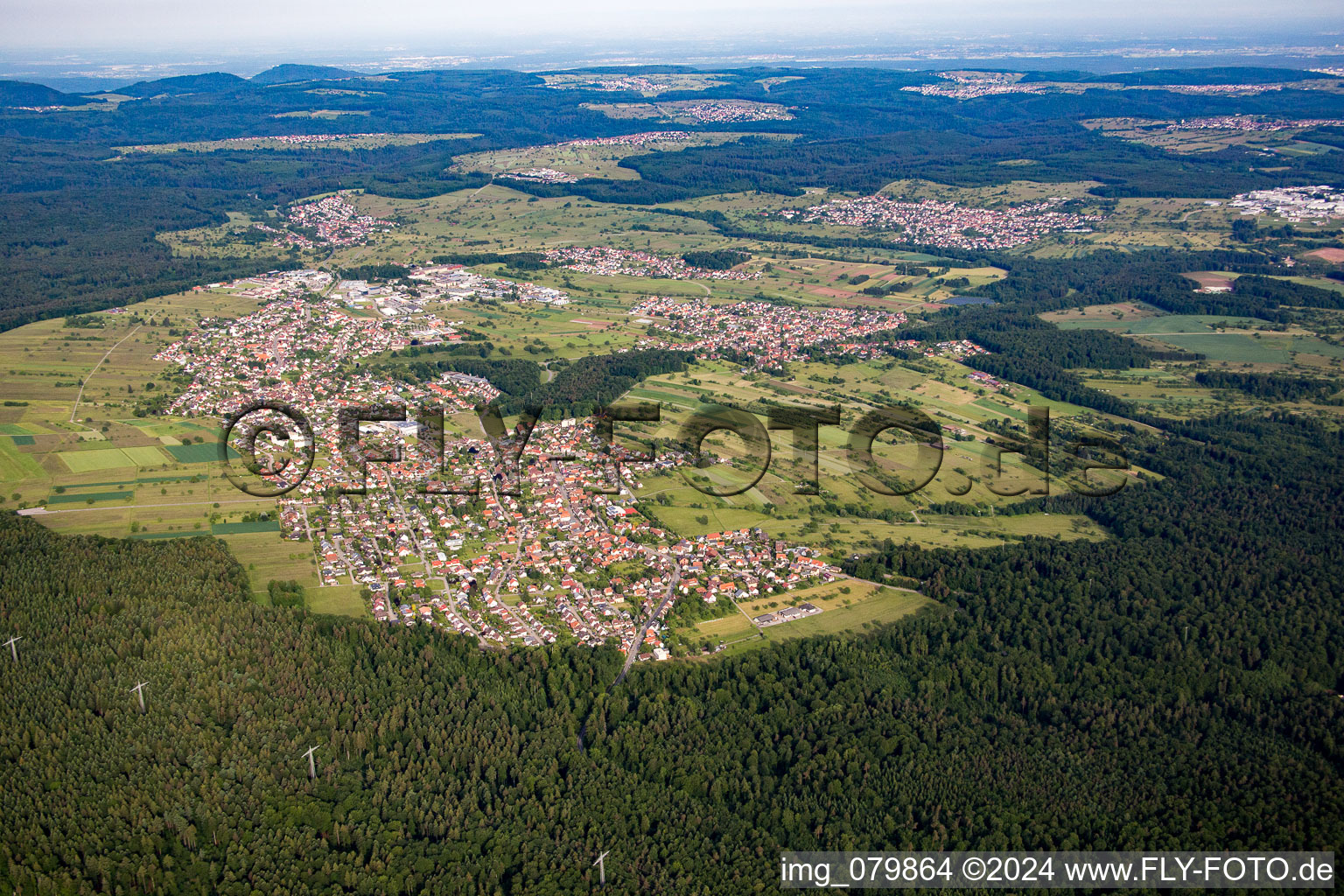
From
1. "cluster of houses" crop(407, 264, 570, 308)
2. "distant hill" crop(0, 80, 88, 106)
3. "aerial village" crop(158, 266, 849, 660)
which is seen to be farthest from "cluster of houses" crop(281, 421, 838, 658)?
"distant hill" crop(0, 80, 88, 106)

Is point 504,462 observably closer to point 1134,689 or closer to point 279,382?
point 279,382

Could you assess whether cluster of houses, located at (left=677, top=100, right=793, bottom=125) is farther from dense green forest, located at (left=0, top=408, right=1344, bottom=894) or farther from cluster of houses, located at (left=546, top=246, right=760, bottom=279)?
dense green forest, located at (left=0, top=408, right=1344, bottom=894)

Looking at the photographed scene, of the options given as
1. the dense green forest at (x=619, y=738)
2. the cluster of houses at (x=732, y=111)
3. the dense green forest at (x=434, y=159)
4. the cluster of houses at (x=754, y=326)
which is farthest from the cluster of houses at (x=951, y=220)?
the dense green forest at (x=619, y=738)

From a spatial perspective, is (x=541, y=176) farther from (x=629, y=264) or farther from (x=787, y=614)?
(x=787, y=614)

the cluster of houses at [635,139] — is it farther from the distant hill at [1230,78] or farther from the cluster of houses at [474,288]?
the distant hill at [1230,78]

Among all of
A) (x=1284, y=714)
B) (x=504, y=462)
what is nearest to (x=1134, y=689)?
(x=1284, y=714)
